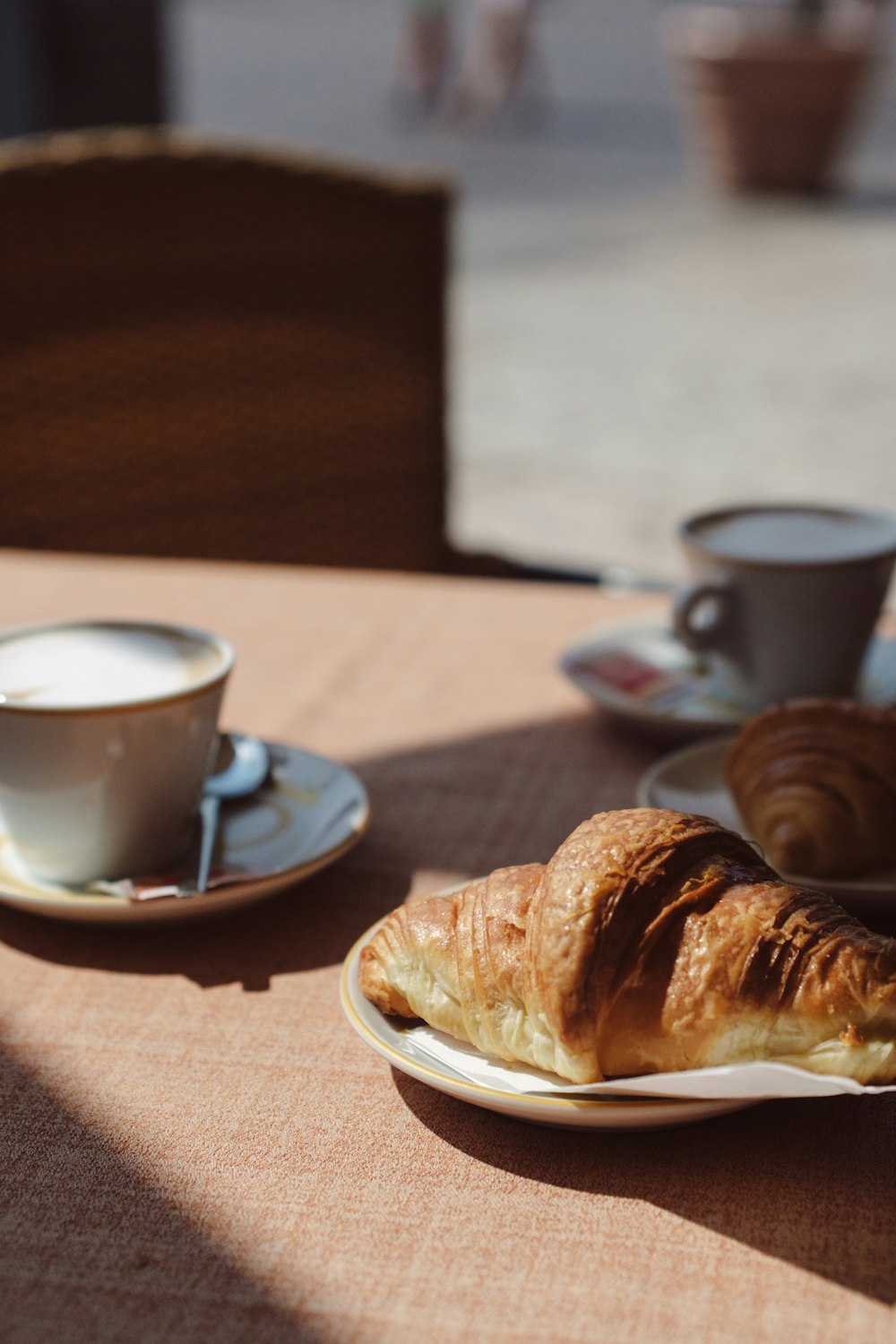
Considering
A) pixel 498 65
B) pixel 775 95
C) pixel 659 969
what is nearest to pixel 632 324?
pixel 775 95

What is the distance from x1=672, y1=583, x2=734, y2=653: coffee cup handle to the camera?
1.00m

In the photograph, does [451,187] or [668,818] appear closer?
[668,818]

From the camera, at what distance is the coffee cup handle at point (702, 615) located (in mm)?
999

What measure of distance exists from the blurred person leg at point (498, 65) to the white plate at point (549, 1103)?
11.6 meters

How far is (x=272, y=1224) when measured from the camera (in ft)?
1.75

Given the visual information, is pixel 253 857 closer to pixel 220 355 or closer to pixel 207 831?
pixel 207 831

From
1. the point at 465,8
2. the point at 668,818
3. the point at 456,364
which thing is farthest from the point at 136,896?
the point at 465,8

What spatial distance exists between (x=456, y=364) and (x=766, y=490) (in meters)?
1.65

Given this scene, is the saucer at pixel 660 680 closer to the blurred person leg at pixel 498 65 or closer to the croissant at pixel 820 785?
the croissant at pixel 820 785

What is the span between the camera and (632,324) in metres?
5.78

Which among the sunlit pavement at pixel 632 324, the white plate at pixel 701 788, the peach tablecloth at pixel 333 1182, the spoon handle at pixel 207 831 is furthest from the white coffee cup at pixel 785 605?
the sunlit pavement at pixel 632 324

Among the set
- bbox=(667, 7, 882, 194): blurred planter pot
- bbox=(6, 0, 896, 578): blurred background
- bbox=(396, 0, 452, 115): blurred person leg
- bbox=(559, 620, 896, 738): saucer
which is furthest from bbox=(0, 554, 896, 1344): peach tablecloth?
bbox=(396, 0, 452, 115): blurred person leg

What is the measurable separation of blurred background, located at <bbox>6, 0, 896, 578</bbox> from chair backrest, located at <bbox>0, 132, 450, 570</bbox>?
13cm

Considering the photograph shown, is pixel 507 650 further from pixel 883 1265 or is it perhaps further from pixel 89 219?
pixel 89 219
